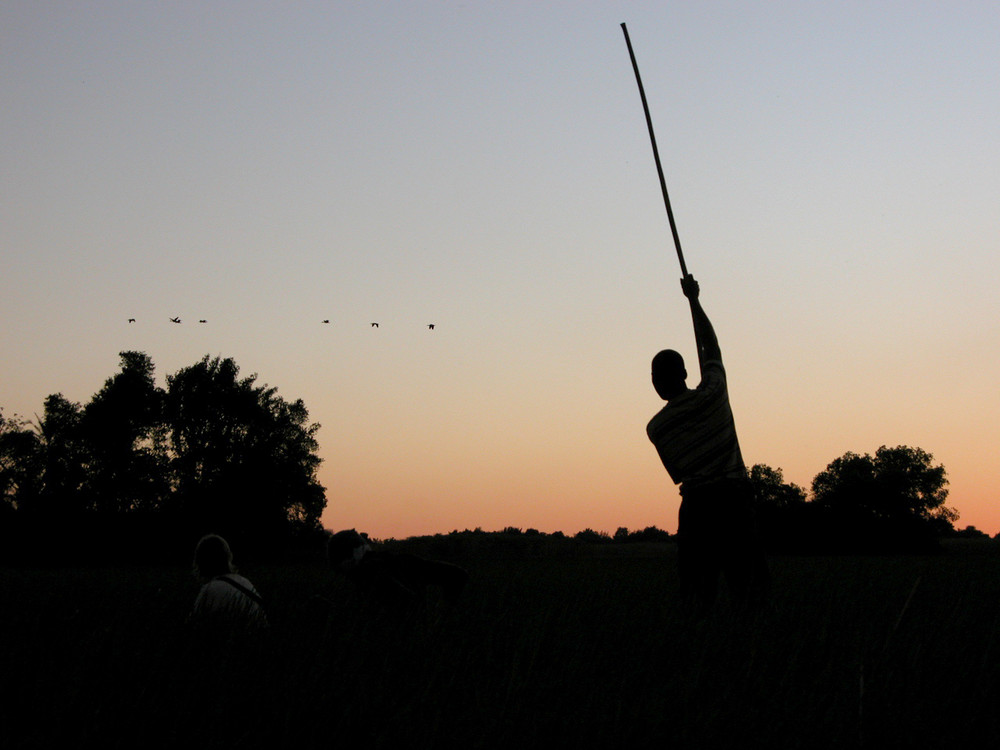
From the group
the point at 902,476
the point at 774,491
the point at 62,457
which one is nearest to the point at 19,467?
the point at 62,457

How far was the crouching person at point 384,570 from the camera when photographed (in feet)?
17.2

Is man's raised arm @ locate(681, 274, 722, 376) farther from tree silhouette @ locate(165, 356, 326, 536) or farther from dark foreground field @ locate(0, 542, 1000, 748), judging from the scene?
tree silhouette @ locate(165, 356, 326, 536)

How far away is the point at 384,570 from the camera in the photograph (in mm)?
5277

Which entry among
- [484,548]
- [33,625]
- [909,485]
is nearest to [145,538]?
[484,548]

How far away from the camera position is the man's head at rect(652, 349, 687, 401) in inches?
214

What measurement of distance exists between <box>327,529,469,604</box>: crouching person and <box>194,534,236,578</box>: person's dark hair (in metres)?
0.80

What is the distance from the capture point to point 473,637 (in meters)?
4.52

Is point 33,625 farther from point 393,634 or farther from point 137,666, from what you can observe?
point 393,634

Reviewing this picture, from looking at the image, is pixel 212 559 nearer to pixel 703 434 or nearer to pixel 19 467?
pixel 703 434

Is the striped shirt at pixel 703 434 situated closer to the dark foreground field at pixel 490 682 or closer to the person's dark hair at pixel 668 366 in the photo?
the person's dark hair at pixel 668 366

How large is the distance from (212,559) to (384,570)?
1.28m

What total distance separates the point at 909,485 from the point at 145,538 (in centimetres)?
6799

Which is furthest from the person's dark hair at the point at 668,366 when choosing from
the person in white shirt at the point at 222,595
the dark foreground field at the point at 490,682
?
the person in white shirt at the point at 222,595

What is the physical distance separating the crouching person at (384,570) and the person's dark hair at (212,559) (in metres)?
0.80
